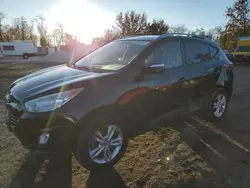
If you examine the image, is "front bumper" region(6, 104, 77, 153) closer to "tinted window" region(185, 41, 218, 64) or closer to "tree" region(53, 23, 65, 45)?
"tinted window" region(185, 41, 218, 64)

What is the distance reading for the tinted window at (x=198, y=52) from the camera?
13.6ft

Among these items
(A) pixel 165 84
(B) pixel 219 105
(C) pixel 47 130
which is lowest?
(B) pixel 219 105

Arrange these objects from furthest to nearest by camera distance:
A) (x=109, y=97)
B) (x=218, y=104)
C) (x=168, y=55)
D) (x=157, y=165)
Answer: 1. (x=218, y=104)
2. (x=168, y=55)
3. (x=157, y=165)
4. (x=109, y=97)

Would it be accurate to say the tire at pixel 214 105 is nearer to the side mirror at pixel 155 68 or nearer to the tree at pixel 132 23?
the side mirror at pixel 155 68

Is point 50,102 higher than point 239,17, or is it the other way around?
point 239,17

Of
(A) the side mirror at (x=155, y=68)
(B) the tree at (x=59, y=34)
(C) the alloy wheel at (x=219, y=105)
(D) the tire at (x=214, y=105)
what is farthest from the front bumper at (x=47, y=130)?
(B) the tree at (x=59, y=34)

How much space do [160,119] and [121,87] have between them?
942 mm

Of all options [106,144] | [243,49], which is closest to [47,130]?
[106,144]

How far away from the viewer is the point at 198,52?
4.39 meters

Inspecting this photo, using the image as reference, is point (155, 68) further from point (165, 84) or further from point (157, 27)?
point (157, 27)

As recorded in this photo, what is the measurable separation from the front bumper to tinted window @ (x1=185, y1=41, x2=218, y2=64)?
8.11 feet

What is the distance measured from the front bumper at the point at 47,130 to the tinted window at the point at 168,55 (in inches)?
61.3

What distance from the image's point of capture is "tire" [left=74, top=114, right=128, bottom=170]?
2781mm

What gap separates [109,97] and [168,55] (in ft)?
4.70
